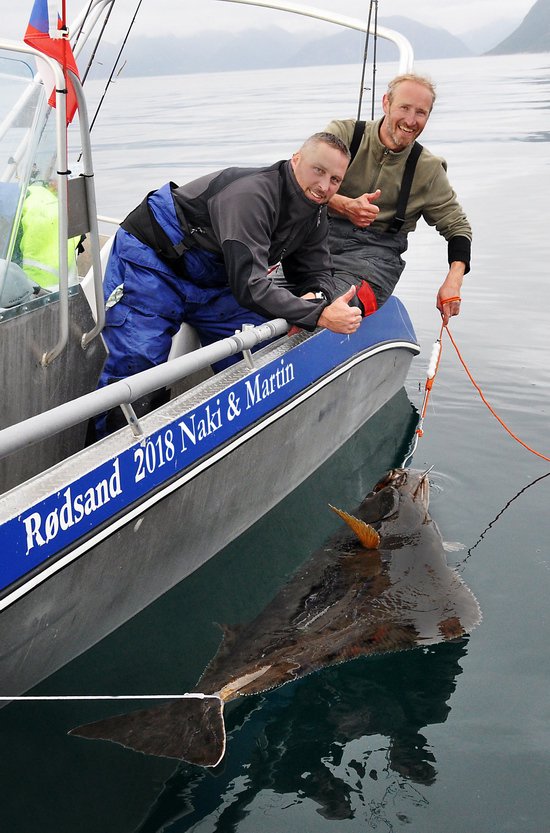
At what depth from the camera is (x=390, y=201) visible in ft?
18.2

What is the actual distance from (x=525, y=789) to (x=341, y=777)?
1.90 feet

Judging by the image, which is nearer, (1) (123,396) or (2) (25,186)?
(1) (123,396)

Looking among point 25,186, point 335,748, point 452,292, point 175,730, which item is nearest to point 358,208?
point 452,292

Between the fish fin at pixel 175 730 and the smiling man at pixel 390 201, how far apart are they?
281 cm

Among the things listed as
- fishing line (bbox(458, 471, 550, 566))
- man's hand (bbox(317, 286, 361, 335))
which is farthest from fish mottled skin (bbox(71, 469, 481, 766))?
man's hand (bbox(317, 286, 361, 335))

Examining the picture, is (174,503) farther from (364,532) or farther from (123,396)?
(364,532)

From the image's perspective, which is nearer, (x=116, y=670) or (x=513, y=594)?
(x=116, y=670)

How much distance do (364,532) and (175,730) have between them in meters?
1.30

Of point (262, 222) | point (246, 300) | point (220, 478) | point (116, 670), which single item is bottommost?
point (116, 670)

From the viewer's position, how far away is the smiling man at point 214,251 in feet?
13.7

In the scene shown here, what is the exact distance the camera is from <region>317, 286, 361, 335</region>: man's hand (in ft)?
14.5

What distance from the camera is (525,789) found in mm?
3045

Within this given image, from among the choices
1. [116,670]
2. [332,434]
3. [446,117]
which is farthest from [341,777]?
[446,117]

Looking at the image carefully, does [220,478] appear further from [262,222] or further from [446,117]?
[446,117]
